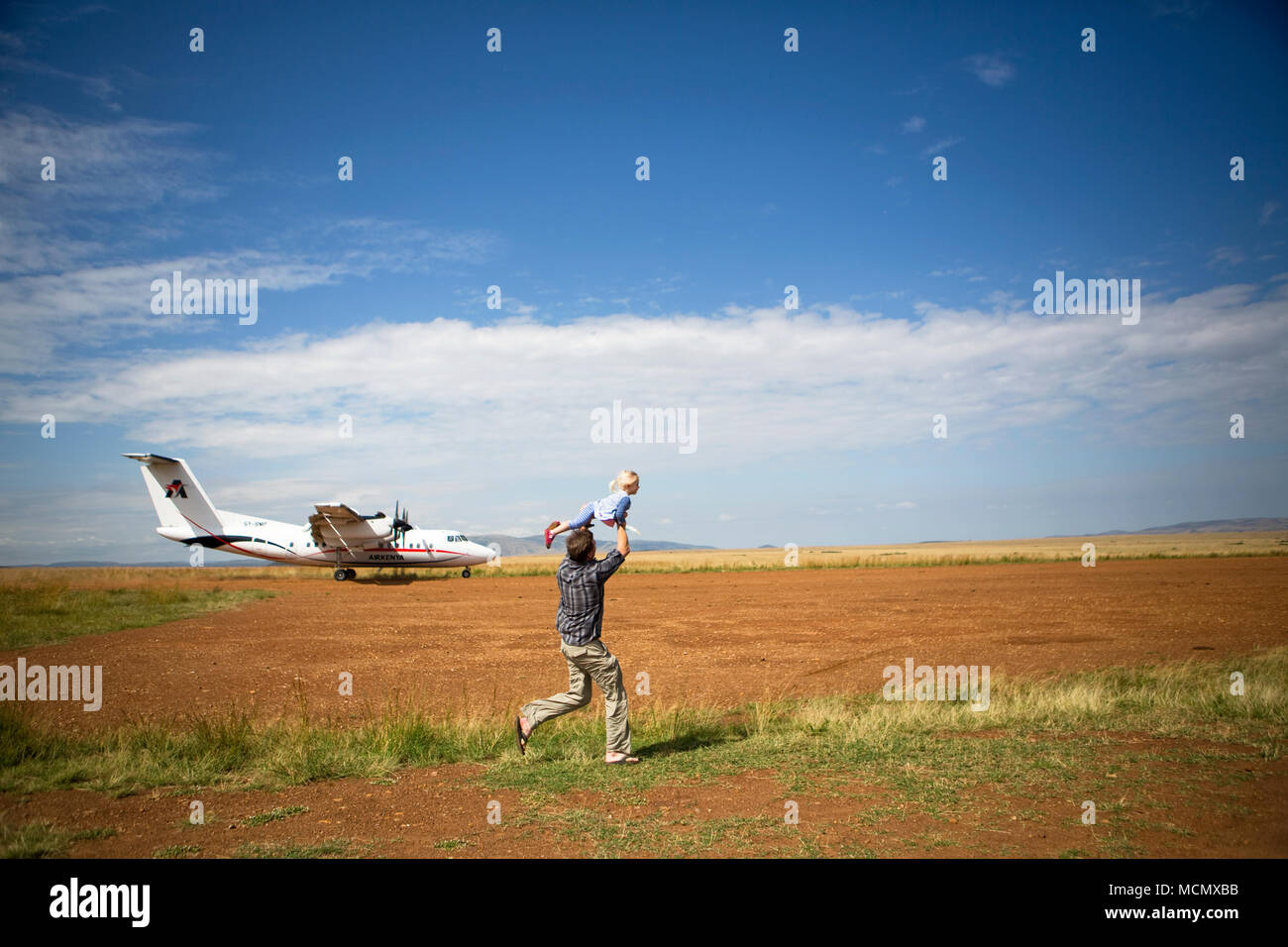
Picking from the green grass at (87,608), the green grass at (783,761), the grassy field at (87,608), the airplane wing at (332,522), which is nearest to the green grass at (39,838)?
the green grass at (783,761)

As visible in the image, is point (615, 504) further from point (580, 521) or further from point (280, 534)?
point (280, 534)

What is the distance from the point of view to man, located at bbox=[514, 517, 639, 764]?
6762mm

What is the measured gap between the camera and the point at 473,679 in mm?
13578

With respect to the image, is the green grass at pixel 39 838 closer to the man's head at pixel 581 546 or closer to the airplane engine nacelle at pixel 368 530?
the man's head at pixel 581 546

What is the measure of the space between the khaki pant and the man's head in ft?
2.57

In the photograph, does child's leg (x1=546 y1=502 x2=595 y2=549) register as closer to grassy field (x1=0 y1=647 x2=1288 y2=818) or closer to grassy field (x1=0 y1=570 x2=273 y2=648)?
grassy field (x1=0 y1=647 x2=1288 y2=818)

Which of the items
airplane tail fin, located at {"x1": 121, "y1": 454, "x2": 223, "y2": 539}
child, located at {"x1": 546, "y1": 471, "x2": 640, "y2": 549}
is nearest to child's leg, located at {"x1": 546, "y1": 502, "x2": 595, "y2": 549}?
child, located at {"x1": 546, "y1": 471, "x2": 640, "y2": 549}

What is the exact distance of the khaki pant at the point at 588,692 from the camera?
6.79 meters

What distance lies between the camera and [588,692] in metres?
7.12

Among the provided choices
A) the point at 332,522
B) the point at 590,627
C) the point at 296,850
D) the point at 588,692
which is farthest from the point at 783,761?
the point at 332,522

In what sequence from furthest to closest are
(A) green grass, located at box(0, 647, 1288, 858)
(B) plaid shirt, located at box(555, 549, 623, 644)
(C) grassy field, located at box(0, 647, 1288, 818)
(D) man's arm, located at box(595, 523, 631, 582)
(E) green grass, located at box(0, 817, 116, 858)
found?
(B) plaid shirt, located at box(555, 549, 623, 644), (D) man's arm, located at box(595, 523, 631, 582), (C) grassy field, located at box(0, 647, 1288, 818), (A) green grass, located at box(0, 647, 1288, 858), (E) green grass, located at box(0, 817, 116, 858)

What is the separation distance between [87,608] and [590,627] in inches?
957
